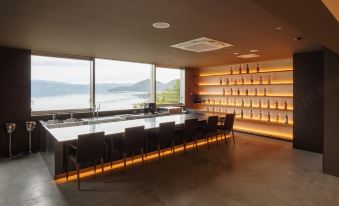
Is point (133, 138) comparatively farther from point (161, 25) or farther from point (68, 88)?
point (68, 88)

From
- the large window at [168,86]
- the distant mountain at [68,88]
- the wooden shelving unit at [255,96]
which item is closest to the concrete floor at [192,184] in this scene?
the distant mountain at [68,88]

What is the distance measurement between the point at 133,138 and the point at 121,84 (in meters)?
3.52

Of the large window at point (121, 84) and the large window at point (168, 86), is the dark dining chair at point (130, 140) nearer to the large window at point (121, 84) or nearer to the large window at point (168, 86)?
the large window at point (121, 84)

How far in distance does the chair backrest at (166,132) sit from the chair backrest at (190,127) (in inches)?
16.5

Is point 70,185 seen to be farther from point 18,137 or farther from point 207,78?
point 207,78

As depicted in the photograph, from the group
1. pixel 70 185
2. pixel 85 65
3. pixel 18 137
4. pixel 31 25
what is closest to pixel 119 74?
pixel 85 65

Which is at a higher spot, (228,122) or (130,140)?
(228,122)

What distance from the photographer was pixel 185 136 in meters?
4.58

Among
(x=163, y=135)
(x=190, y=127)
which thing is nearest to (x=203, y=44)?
(x=190, y=127)

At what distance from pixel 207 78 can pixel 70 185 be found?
21.0ft

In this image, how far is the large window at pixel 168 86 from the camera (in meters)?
7.55

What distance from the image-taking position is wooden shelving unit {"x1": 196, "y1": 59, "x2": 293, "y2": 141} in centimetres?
606

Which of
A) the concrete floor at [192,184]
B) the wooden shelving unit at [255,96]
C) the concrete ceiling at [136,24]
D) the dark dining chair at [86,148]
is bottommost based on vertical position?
the concrete floor at [192,184]

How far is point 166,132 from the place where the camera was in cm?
418
